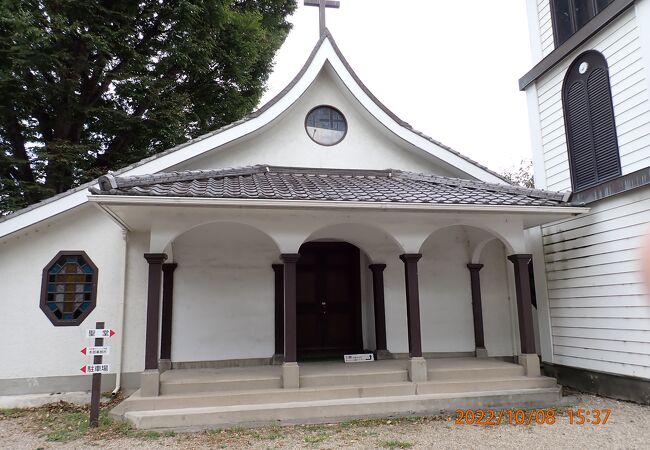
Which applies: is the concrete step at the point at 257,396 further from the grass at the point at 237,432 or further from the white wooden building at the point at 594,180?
the white wooden building at the point at 594,180

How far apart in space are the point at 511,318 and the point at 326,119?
201 inches

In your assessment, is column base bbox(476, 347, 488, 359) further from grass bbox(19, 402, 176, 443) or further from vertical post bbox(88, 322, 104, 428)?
vertical post bbox(88, 322, 104, 428)

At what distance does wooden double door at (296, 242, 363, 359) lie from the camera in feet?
27.8

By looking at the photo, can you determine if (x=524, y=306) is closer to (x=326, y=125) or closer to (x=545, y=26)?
(x=326, y=125)

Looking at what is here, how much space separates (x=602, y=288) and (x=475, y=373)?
2.26m

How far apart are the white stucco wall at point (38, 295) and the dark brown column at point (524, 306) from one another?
622 centimetres

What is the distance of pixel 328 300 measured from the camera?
8.65 m

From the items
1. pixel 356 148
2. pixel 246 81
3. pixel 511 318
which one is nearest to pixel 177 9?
pixel 246 81

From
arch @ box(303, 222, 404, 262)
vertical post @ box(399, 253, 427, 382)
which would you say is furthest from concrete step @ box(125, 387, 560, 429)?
arch @ box(303, 222, 404, 262)

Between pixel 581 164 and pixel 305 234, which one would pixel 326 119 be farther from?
pixel 581 164

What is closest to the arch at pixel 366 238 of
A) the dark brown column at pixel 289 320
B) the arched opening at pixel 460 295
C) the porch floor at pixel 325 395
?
the arched opening at pixel 460 295

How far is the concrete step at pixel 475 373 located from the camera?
6.60 m

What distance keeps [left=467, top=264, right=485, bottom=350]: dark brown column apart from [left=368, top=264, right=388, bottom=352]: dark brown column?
1.71 m

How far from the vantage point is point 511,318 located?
8688 millimetres
